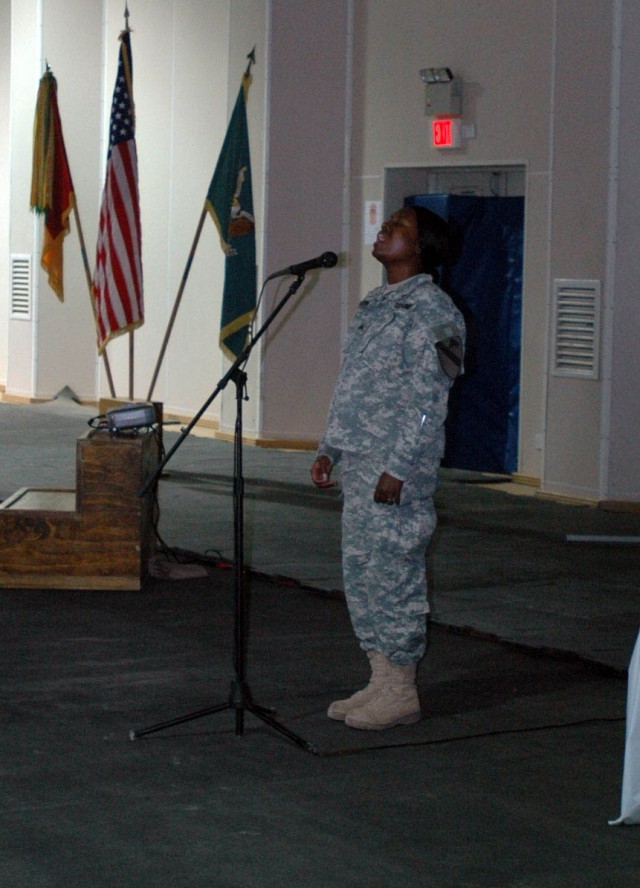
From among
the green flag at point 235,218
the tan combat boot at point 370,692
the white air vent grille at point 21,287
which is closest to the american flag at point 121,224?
the green flag at point 235,218

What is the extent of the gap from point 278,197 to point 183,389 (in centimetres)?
274

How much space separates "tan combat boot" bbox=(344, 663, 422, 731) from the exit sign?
7077 mm

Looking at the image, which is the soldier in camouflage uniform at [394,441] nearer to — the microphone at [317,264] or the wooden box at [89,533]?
the microphone at [317,264]

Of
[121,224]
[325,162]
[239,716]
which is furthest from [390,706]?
[325,162]

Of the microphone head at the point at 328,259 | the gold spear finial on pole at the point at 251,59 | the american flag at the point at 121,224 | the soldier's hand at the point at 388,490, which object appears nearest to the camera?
the microphone head at the point at 328,259

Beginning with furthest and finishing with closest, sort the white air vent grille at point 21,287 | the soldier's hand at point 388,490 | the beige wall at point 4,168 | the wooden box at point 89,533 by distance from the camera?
Result: the beige wall at point 4,168
the white air vent grille at point 21,287
the wooden box at point 89,533
the soldier's hand at point 388,490

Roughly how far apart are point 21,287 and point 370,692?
12.3 m

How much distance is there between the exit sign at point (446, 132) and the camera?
11.4 metres

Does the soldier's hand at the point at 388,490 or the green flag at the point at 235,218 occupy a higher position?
the green flag at the point at 235,218

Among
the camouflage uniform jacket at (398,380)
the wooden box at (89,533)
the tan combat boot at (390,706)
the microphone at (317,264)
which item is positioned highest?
the microphone at (317,264)

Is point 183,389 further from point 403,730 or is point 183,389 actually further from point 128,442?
point 403,730

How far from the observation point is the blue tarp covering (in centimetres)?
1144

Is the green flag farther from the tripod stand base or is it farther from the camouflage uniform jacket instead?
the tripod stand base

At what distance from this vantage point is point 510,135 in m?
11.1
